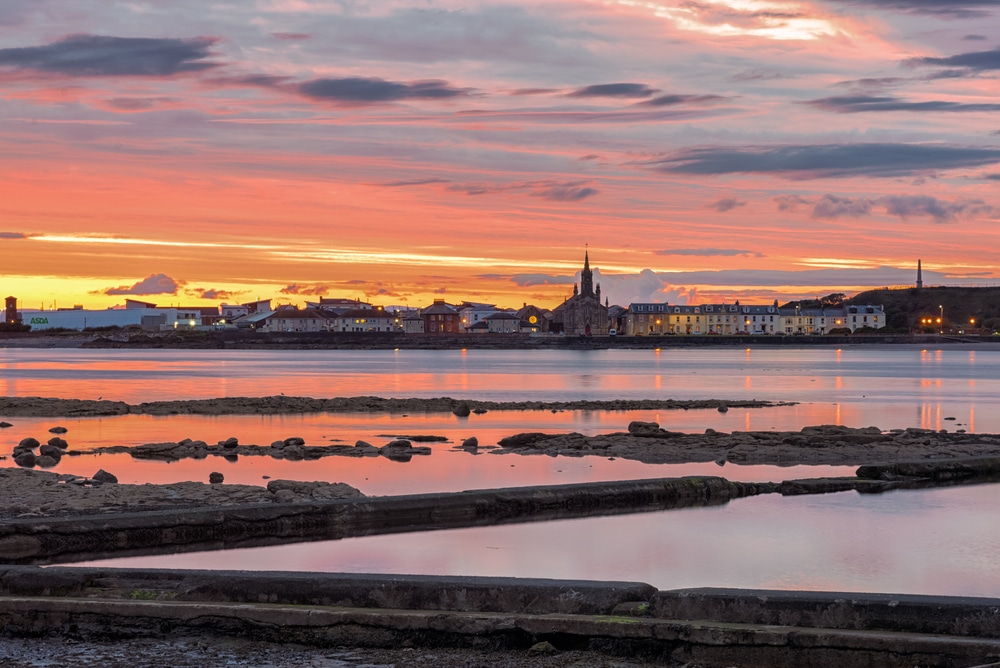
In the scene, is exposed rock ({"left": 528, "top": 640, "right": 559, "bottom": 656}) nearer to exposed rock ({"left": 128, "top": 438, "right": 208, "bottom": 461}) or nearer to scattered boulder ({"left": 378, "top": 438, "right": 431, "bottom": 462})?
scattered boulder ({"left": 378, "top": 438, "right": 431, "bottom": 462})

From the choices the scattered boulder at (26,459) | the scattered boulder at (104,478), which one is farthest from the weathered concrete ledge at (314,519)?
the scattered boulder at (26,459)

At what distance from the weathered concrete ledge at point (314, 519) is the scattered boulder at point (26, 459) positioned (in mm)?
11236

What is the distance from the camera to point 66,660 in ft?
31.0

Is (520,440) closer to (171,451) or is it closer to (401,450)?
(401,450)

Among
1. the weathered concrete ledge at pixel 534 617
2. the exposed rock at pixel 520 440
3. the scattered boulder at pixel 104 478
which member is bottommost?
the exposed rock at pixel 520 440

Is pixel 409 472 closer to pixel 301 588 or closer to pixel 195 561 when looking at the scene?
pixel 195 561

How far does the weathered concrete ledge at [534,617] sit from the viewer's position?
913 centimetres

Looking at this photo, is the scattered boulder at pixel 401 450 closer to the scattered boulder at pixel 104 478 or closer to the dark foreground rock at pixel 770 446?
the dark foreground rock at pixel 770 446

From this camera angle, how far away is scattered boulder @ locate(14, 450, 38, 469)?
2705cm

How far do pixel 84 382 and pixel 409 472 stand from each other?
59473 mm

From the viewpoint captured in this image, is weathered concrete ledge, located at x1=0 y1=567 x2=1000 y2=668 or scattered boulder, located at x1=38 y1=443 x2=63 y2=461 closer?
weathered concrete ledge, located at x1=0 y1=567 x2=1000 y2=668

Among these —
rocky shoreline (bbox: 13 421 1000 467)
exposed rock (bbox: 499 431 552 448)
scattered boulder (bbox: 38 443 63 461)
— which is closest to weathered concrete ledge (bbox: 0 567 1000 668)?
rocky shoreline (bbox: 13 421 1000 467)

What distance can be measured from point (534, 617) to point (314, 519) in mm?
7165

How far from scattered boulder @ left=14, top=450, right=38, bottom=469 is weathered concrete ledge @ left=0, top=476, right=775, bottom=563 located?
11.2m
